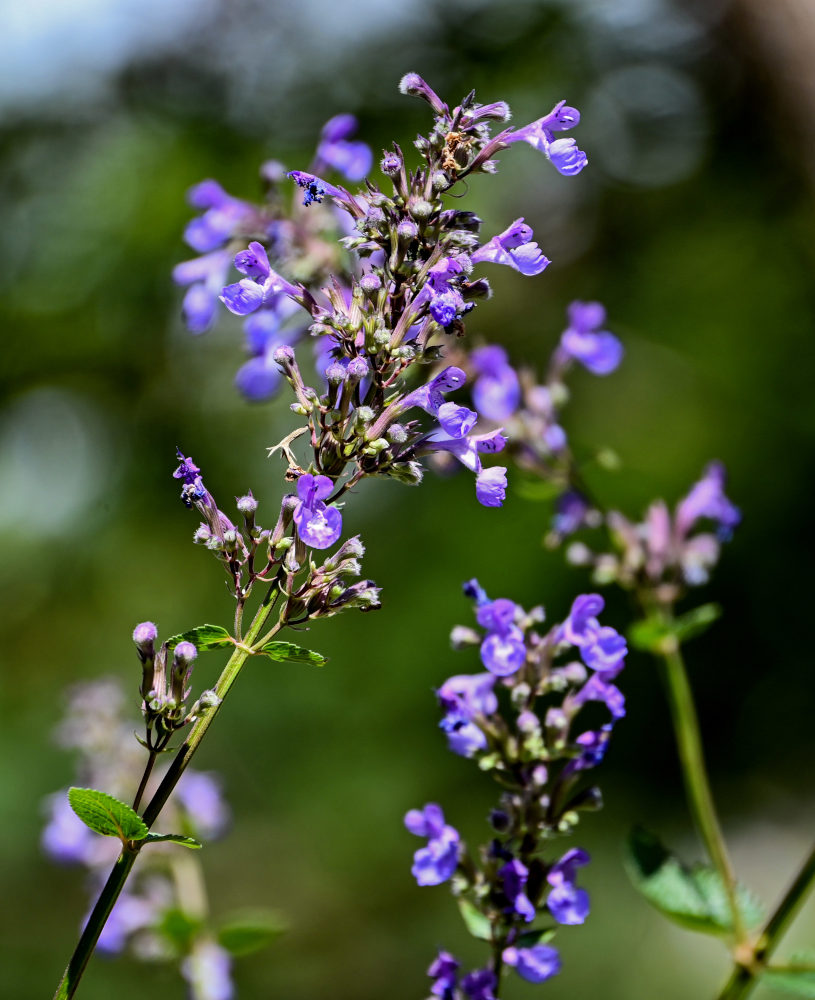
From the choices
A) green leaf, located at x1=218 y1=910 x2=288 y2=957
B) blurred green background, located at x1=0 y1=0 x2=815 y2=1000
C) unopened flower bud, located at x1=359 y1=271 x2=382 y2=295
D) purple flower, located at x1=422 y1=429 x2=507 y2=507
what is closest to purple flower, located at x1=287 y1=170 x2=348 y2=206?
unopened flower bud, located at x1=359 y1=271 x2=382 y2=295

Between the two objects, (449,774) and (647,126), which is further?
(647,126)

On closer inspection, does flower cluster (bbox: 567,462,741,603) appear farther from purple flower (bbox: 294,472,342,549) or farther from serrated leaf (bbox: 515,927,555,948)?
purple flower (bbox: 294,472,342,549)

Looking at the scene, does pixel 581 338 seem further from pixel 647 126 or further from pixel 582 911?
pixel 647 126

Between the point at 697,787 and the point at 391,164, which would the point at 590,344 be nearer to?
the point at 697,787

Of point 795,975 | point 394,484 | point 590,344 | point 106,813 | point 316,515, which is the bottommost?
point 795,975

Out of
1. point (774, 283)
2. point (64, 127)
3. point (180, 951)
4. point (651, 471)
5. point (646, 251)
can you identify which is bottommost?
point (180, 951)

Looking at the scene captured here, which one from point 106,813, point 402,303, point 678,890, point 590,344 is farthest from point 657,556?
point 106,813

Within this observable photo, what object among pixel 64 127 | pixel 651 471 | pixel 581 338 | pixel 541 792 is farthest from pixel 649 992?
pixel 64 127
